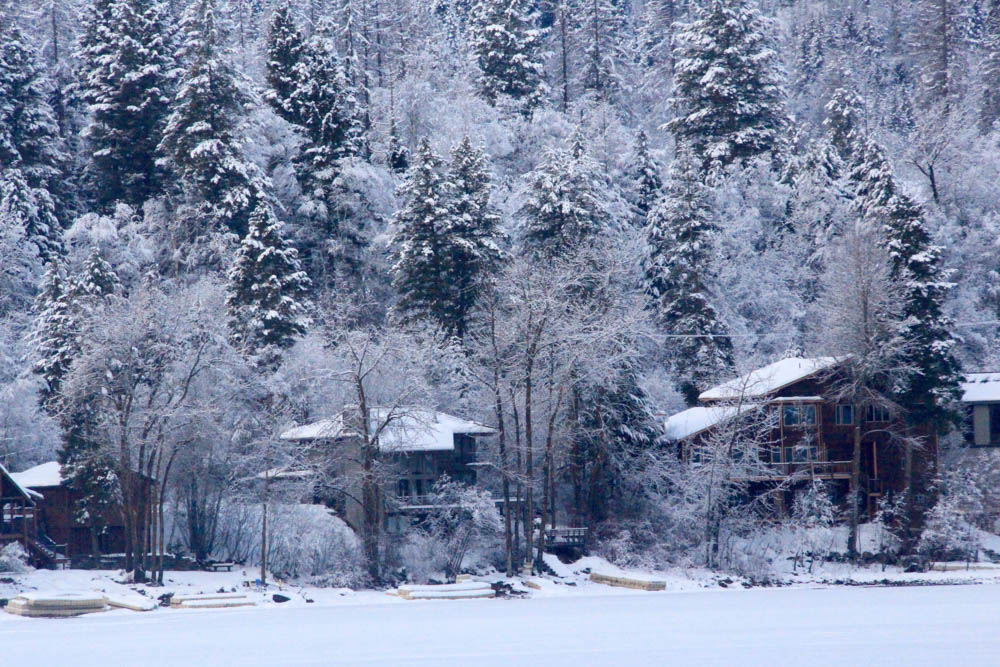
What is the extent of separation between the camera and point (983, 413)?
55469 mm

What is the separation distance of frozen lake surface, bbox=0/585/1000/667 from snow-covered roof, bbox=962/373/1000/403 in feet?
56.8

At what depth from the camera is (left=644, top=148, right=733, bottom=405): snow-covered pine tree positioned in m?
55.7

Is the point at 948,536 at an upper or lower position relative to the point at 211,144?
lower

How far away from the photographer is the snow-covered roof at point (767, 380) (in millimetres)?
50850

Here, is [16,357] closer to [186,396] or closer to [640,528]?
[186,396]

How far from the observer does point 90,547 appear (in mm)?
46750

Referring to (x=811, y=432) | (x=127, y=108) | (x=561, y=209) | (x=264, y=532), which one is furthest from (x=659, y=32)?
(x=264, y=532)

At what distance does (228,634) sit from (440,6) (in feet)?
302

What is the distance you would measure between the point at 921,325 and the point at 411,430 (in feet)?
75.9

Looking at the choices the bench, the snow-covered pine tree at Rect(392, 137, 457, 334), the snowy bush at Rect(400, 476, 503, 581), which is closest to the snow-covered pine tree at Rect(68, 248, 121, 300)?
the bench

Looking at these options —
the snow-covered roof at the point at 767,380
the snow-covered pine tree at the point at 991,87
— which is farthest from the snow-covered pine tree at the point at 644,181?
the snow-covered pine tree at the point at 991,87

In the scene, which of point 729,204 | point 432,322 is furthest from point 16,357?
point 729,204

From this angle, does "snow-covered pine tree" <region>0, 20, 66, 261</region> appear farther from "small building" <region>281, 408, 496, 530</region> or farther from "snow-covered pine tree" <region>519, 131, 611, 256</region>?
"snow-covered pine tree" <region>519, 131, 611, 256</region>

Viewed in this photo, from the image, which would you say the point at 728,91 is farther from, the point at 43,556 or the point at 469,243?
the point at 43,556
